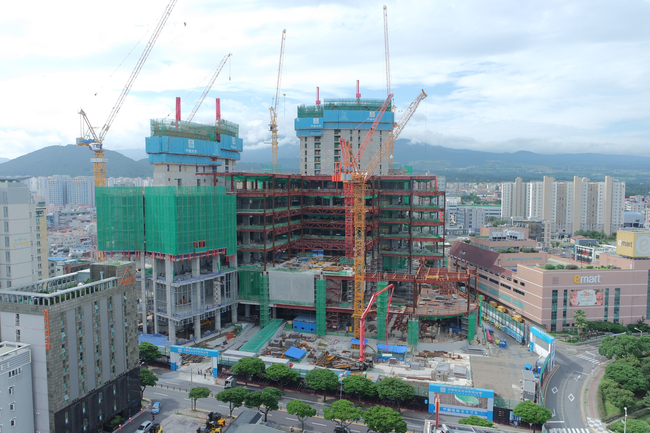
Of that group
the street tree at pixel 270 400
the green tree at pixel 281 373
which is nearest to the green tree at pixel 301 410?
the street tree at pixel 270 400

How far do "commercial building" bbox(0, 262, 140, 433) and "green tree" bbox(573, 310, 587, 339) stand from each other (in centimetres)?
9151

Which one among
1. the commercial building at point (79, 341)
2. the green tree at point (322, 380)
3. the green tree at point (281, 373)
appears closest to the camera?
the commercial building at point (79, 341)

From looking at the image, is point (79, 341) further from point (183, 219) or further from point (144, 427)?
point (183, 219)

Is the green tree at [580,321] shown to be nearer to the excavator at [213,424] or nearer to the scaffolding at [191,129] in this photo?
the excavator at [213,424]

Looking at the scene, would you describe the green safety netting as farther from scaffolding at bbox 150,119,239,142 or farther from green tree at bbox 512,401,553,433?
green tree at bbox 512,401,553,433

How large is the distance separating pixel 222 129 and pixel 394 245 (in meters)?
67.0

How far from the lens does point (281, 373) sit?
68.9 metres

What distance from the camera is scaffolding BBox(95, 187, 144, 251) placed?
297ft

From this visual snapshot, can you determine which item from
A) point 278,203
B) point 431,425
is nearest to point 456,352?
point 431,425

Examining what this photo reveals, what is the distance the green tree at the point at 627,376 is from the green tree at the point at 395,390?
36.6 metres

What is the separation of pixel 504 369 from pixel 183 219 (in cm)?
6653

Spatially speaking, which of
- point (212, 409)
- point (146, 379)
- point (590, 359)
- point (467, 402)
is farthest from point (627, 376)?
point (146, 379)

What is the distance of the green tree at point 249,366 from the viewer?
70.4 meters

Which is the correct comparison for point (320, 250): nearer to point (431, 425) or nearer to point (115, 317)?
point (115, 317)
